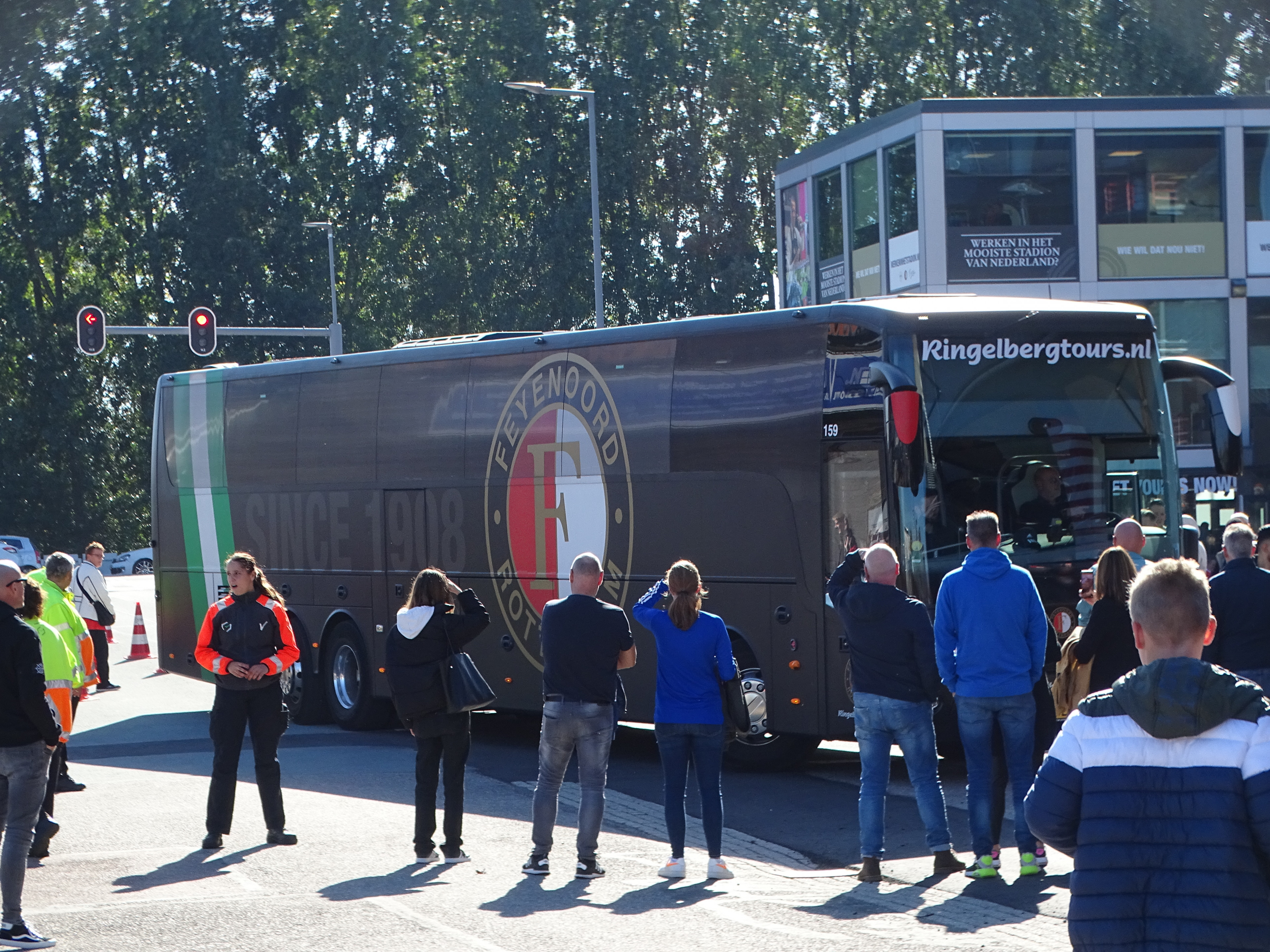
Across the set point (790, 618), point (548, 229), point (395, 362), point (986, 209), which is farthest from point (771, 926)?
point (548, 229)

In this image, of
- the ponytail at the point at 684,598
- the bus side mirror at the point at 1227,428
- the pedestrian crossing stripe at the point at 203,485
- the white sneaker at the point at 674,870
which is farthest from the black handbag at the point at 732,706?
the pedestrian crossing stripe at the point at 203,485

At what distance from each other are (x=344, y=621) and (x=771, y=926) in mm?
9793

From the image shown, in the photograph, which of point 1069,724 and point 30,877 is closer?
point 1069,724

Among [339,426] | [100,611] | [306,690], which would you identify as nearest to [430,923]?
[339,426]

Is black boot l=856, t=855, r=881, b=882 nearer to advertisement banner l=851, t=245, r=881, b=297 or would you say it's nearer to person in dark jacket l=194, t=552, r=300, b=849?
person in dark jacket l=194, t=552, r=300, b=849

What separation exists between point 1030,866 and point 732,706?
165 cm

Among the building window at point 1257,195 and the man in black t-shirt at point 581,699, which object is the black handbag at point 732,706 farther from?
the building window at point 1257,195

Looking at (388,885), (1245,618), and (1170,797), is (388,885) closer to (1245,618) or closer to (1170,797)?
(1245,618)

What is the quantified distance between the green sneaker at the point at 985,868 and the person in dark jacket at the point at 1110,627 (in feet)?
3.20

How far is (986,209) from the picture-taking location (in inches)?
1452

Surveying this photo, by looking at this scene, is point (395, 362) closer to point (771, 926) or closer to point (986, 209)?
point (771, 926)

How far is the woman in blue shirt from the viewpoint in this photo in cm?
908

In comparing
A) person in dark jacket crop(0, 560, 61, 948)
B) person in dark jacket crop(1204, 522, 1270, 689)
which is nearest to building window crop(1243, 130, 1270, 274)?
person in dark jacket crop(1204, 522, 1270, 689)

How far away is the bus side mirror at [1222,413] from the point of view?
41.2 ft
